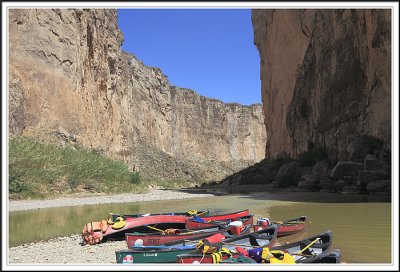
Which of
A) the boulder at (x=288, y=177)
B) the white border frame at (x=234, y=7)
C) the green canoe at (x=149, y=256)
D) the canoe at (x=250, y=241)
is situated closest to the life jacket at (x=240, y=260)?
the canoe at (x=250, y=241)

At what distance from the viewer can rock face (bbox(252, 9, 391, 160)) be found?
86.1ft

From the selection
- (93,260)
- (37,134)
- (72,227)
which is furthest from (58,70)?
(93,260)

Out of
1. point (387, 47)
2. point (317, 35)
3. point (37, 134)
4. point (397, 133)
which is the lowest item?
point (397, 133)

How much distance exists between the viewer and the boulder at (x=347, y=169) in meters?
24.4

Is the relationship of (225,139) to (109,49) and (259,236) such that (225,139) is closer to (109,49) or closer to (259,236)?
(109,49)

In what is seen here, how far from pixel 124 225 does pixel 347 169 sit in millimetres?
18054

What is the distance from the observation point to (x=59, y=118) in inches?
1242

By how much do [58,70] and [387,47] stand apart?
→ 24095 mm

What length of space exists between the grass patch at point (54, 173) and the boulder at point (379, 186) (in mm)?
15227

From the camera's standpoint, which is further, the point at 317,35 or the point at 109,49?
the point at 109,49

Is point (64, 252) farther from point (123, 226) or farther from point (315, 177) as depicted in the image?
point (315, 177)

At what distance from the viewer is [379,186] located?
2116 cm

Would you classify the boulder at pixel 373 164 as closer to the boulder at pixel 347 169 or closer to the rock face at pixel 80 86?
the boulder at pixel 347 169

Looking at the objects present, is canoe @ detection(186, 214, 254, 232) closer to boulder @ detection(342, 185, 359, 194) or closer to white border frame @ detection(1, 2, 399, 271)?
white border frame @ detection(1, 2, 399, 271)
